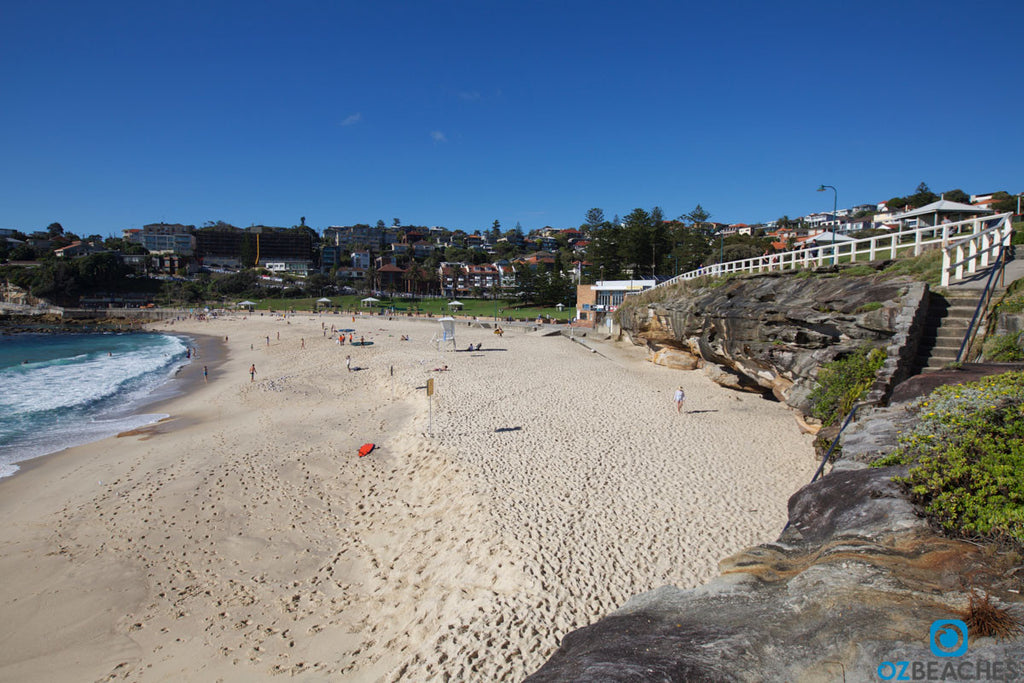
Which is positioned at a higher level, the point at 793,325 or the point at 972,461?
the point at 793,325

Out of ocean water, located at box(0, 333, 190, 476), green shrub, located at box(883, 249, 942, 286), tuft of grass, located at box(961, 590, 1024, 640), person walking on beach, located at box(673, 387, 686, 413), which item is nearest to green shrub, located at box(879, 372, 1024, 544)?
tuft of grass, located at box(961, 590, 1024, 640)

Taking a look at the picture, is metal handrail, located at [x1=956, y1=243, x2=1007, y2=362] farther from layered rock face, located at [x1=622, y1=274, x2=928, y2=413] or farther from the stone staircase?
layered rock face, located at [x1=622, y1=274, x2=928, y2=413]

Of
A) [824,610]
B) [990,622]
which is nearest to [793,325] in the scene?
[824,610]

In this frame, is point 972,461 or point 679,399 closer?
point 972,461

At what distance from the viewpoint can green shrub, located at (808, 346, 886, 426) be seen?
9508 mm

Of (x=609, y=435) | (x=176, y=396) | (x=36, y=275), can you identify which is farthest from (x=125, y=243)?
(x=609, y=435)

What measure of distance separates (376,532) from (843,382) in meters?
9.84

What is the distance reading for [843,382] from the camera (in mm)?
10250

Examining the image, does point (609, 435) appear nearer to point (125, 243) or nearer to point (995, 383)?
point (995, 383)

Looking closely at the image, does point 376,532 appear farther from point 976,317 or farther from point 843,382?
point 976,317

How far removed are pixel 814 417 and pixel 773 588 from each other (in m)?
8.78

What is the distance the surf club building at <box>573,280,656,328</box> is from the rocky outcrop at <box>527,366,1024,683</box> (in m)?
37.3

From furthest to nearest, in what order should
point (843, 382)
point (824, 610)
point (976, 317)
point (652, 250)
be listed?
point (652, 250)
point (843, 382)
point (976, 317)
point (824, 610)

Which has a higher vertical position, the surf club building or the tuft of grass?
→ the surf club building
